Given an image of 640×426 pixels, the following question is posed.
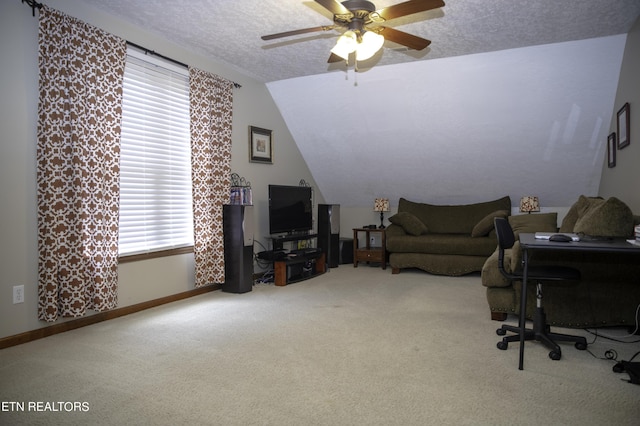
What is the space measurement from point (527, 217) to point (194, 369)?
13.9 ft

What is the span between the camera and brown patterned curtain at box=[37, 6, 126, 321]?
10.1ft

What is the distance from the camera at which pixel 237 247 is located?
4.59 meters

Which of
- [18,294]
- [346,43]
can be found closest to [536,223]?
[346,43]

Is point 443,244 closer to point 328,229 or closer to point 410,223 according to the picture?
point 410,223

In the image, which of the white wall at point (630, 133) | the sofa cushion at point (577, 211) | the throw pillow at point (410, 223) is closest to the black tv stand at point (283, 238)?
the throw pillow at point (410, 223)

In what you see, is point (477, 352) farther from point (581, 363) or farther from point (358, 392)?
point (358, 392)

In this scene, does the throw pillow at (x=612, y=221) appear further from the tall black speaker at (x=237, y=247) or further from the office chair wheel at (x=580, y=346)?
the tall black speaker at (x=237, y=247)

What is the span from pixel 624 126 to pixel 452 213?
271cm

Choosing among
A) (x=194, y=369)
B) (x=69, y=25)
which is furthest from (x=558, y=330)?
(x=69, y=25)

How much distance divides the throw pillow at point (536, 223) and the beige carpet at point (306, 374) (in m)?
1.56

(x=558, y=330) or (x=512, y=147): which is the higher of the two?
(x=512, y=147)

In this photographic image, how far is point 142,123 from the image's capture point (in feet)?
13.0

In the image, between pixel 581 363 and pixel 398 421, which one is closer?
pixel 398 421

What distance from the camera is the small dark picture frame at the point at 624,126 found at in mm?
3854
